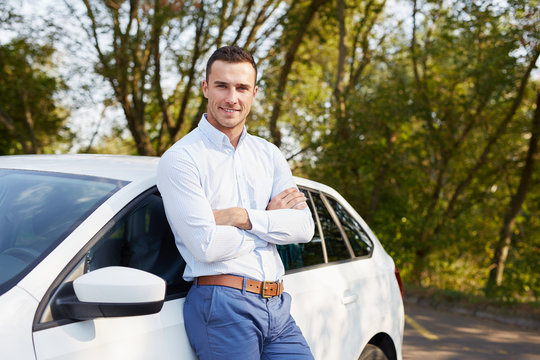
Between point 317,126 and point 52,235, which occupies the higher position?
point 317,126

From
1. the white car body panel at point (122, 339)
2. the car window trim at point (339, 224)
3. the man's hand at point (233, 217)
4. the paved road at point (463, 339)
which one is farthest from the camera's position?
the paved road at point (463, 339)

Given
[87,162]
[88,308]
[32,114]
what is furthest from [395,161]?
Result: [32,114]

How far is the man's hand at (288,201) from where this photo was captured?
8.48 feet

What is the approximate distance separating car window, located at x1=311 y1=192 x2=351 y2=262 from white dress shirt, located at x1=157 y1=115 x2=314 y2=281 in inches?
26.9

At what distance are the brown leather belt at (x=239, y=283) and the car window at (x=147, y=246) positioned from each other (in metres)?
0.14

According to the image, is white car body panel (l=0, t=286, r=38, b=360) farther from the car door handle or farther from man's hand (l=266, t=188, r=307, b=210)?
the car door handle

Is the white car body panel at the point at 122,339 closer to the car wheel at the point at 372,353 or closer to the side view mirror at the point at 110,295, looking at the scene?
the side view mirror at the point at 110,295

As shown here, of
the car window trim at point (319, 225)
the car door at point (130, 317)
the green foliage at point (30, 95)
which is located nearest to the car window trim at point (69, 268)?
the car door at point (130, 317)

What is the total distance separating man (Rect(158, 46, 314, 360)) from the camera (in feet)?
7.18

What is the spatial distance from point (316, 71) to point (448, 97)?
8314 millimetres

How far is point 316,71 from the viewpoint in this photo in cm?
1952

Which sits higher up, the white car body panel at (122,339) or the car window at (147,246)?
the car window at (147,246)

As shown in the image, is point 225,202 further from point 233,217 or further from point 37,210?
point 37,210

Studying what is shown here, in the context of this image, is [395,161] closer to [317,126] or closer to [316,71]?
[317,126]
